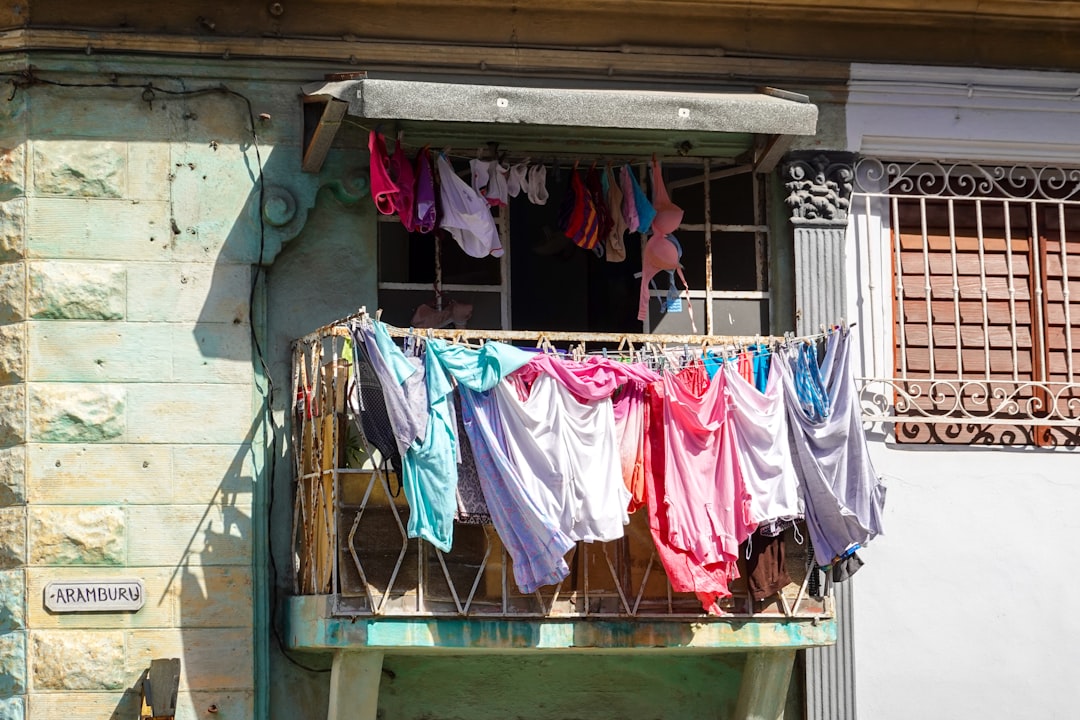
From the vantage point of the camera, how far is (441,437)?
9.38 m

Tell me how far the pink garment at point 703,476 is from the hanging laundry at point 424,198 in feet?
5.96

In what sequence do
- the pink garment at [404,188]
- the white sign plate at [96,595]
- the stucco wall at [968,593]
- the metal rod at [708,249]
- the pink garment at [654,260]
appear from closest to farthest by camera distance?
the white sign plate at [96,595]
the pink garment at [404,188]
the stucco wall at [968,593]
the pink garment at [654,260]
the metal rod at [708,249]

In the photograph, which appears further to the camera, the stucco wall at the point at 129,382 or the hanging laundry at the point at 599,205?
the hanging laundry at the point at 599,205

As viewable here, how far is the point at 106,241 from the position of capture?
10344mm

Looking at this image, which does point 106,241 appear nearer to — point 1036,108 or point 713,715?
point 713,715

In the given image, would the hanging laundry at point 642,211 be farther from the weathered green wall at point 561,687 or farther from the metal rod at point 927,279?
the weathered green wall at point 561,687

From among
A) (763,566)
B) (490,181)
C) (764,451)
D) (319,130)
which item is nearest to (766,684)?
(763,566)

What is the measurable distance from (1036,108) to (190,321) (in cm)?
566

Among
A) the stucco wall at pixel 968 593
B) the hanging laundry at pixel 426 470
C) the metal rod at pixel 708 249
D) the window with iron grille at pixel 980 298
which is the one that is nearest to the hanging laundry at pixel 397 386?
the hanging laundry at pixel 426 470

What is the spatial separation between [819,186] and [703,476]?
8.01 ft

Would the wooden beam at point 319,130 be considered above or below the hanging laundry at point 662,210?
above

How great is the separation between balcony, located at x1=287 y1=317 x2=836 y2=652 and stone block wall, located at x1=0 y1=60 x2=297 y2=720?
549 millimetres

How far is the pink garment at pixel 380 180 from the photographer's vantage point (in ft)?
34.0

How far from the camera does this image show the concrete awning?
9.98 meters
